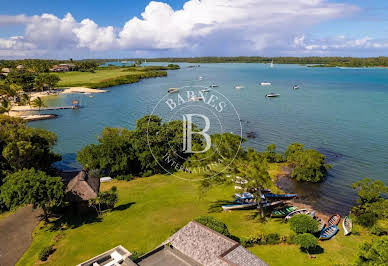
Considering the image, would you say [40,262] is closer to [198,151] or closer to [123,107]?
[198,151]

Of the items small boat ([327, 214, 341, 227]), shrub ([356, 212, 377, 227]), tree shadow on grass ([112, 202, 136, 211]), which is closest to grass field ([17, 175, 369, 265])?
tree shadow on grass ([112, 202, 136, 211])

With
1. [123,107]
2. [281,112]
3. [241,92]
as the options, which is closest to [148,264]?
[281,112]

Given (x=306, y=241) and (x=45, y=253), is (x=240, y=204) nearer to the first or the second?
(x=306, y=241)

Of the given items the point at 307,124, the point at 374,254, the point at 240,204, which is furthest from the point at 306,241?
the point at 307,124

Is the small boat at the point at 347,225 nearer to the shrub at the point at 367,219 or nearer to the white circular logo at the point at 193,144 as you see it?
the shrub at the point at 367,219

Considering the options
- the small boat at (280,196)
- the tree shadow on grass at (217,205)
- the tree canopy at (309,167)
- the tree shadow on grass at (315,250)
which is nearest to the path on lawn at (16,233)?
the tree shadow on grass at (217,205)

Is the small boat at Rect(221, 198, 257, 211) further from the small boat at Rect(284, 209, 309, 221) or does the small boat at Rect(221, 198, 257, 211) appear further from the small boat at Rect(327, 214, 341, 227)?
the small boat at Rect(327, 214, 341, 227)
